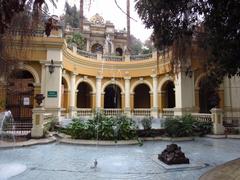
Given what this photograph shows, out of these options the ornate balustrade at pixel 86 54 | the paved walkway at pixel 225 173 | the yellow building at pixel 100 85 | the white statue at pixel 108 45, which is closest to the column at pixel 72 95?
the yellow building at pixel 100 85

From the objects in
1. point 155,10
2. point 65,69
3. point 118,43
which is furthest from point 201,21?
point 118,43

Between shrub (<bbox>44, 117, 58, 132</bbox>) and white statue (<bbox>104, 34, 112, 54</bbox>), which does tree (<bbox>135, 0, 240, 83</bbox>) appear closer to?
shrub (<bbox>44, 117, 58, 132</bbox>)

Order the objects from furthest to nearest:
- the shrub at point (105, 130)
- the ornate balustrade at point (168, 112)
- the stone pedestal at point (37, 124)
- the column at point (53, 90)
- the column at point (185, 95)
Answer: the ornate balustrade at point (168, 112) < the column at point (185, 95) < the column at point (53, 90) < the stone pedestal at point (37, 124) < the shrub at point (105, 130)

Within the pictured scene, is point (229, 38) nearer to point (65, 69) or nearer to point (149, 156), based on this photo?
point (149, 156)

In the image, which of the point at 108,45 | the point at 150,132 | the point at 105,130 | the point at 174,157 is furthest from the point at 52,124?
the point at 108,45

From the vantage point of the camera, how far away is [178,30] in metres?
5.89

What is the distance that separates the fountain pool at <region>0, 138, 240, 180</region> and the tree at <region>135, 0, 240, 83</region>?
2.69m

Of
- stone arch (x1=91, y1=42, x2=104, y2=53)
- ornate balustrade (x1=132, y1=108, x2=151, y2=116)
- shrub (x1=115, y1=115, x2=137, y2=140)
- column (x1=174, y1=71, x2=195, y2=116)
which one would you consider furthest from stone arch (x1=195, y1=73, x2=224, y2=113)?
stone arch (x1=91, y1=42, x2=104, y2=53)

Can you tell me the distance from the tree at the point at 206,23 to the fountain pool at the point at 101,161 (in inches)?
106

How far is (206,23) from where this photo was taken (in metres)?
5.14

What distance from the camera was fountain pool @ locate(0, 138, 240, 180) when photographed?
18.6 feet

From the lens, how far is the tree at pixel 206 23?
4556 mm

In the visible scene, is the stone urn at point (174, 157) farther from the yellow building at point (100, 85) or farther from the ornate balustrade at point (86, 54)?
the ornate balustrade at point (86, 54)

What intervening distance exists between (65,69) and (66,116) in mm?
3820
